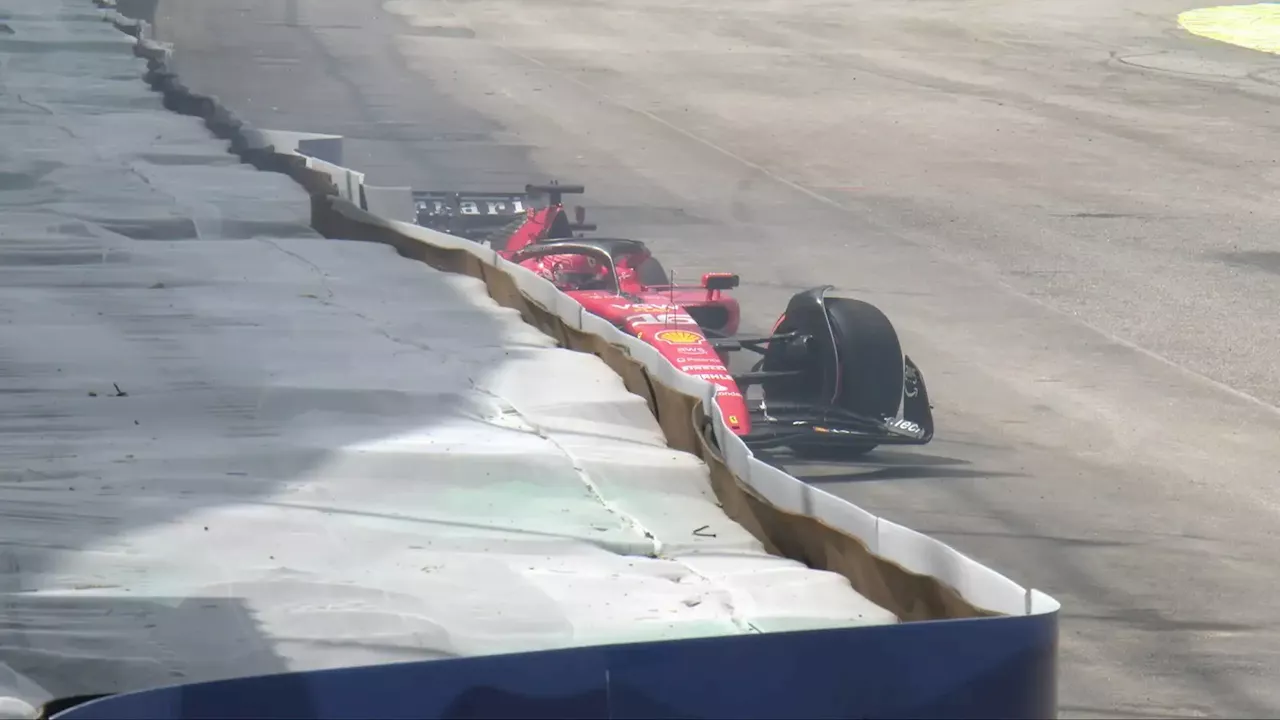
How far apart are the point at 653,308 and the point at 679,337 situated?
683mm

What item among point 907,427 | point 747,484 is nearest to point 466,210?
point 907,427

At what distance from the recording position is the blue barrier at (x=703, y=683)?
2881mm

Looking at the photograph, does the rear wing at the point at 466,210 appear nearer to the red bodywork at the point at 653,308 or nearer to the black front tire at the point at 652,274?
the red bodywork at the point at 653,308

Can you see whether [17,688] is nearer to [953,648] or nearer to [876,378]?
[953,648]

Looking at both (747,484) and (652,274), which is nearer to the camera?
(747,484)

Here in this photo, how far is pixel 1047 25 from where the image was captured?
1651 inches

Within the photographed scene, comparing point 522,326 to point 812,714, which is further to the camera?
point 522,326

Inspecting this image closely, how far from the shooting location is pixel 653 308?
40.1 feet

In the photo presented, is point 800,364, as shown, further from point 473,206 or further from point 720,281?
point 473,206

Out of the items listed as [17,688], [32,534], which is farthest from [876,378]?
[17,688]

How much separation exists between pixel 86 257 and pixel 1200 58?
33.8 meters

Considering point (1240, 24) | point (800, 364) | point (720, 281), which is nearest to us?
point (800, 364)

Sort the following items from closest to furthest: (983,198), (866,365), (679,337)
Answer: (679,337) < (866,365) < (983,198)

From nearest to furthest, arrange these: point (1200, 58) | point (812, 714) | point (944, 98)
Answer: point (812, 714)
point (944, 98)
point (1200, 58)
